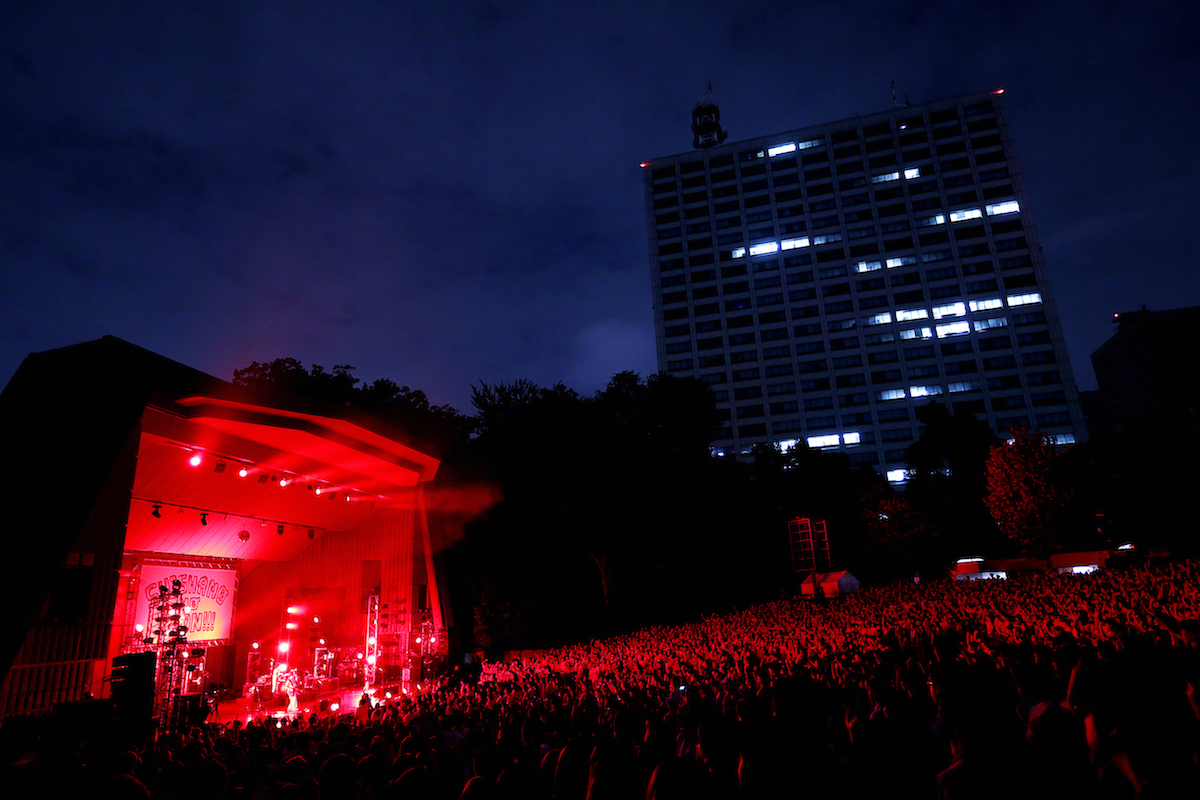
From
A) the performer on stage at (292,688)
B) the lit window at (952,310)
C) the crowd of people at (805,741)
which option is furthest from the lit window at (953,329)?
the performer on stage at (292,688)

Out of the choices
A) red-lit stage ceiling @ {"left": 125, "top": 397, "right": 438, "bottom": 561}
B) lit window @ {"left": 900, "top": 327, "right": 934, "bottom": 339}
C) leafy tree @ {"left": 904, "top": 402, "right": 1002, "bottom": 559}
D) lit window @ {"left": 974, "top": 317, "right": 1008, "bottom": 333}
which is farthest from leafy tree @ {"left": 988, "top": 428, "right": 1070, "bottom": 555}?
lit window @ {"left": 974, "top": 317, "right": 1008, "bottom": 333}

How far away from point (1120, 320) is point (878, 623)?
142242 millimetres

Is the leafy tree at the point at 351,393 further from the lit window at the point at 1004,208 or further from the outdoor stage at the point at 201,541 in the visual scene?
the lit window at the point at 1004,208

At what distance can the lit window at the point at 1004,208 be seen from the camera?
71375 mm

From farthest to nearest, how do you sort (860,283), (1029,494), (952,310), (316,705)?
(860,283) < (952,310) < (1029,494) < (316,705)

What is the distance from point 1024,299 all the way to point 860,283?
1699cm

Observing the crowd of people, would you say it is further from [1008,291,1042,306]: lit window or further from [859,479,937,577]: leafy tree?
[1008,291,1042,306]: lit window

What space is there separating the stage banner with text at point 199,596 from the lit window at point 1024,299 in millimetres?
77296

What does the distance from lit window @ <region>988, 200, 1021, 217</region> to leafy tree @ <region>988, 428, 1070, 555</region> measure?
6016 centimetres

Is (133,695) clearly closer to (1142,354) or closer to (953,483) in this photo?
(953,483)

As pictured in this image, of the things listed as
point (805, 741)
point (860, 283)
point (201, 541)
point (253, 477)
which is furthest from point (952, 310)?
point (805, 741)

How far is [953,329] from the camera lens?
69.2 meters

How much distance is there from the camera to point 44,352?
792 centimetres

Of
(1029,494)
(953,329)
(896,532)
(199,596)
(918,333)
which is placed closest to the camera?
(199,596)
